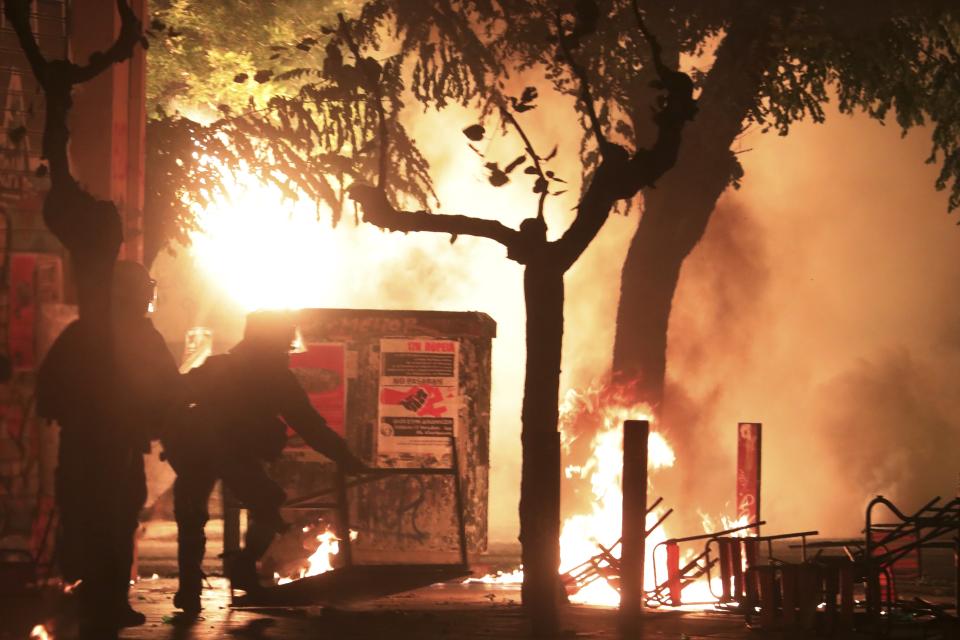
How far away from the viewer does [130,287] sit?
29.5 ft

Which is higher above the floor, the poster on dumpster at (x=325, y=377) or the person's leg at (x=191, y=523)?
the poster on dumpster at (x=325, y=377)

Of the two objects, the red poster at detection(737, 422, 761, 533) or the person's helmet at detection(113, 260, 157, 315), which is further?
the red poster at detection(737, 422, 761, 533)

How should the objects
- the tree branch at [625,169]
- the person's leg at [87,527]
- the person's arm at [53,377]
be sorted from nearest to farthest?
the person's leg at [87,527] → the person's arm at [53,377] → the tree branch at [625,169]

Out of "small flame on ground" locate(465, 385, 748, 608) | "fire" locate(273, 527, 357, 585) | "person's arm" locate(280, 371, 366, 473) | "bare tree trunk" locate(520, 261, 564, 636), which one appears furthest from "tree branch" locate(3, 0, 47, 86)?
"small flame on ground" locate(465, 385, 748, 608)

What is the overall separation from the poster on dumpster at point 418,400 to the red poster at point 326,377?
32 centimetres

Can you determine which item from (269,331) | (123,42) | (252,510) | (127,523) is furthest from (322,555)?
(123,42)

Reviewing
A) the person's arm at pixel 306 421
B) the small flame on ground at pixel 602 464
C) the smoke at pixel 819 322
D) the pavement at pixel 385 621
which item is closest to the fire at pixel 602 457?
the small flame on ground at pixel 602 464

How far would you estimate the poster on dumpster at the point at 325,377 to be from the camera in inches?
481

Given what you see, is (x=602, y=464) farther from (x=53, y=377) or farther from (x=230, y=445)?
(x=53, y=377)

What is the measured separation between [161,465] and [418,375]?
7.27 meters

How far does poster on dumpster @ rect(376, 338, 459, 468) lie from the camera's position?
12.2 metres

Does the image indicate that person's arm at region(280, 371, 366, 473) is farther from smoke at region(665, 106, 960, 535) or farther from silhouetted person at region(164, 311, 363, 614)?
smoke at region(665, 106, 960, 535)

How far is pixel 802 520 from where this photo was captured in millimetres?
24438

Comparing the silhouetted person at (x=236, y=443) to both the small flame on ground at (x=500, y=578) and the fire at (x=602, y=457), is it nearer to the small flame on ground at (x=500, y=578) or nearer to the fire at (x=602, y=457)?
the small flame on ground at (x=500, y=578)
